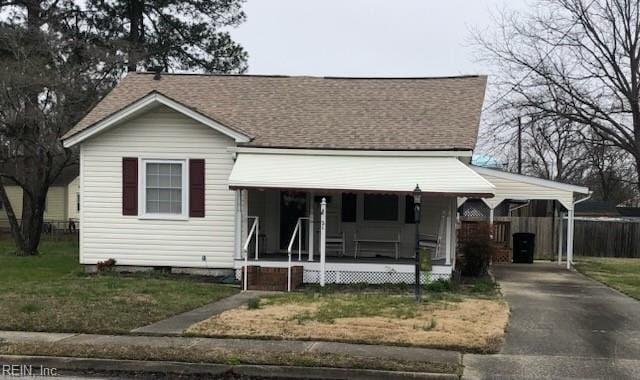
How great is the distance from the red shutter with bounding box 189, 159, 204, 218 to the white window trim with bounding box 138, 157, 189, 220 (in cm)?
10

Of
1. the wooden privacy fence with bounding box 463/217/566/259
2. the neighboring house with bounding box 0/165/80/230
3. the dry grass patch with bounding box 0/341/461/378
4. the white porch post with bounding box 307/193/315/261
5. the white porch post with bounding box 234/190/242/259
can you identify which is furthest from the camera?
the neighboring house with bounding box 0/165/80/230

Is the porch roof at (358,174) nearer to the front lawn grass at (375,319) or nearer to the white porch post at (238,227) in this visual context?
the white porch post at (238,227)

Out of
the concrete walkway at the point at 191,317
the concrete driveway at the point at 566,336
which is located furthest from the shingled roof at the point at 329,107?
the concrete walkway at the point at 191,317

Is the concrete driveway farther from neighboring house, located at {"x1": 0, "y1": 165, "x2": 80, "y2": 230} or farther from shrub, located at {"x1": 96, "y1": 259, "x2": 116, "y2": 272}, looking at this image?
neighboring house, located at {"x1": 0, "y1": 165, "x2": 80, "y2": 230}

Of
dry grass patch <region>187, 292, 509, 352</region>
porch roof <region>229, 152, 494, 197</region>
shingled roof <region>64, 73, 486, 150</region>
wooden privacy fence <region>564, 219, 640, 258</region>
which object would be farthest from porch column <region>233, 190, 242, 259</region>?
wooden privacy fence <region>564, 219, 640, 258</region>

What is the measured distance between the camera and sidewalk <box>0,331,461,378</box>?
7.22 m

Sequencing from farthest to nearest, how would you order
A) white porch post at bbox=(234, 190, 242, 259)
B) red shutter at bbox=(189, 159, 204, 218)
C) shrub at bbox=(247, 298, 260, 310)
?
red shutter at bbox=(189, 159, 204, 218) < white porch post at bbox=(234, 190, 242, 259) < shrub at bbox=(247, 298, 260, 310)

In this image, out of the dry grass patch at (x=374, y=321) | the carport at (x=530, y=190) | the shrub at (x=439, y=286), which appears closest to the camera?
the dry grass patch at (x=374, y=321)

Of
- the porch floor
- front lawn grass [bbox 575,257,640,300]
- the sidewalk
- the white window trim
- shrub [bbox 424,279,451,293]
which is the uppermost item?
the white window trim

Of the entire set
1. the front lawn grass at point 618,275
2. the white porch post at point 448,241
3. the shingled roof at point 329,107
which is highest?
the shingled roof at point 329,107

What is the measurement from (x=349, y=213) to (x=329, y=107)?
3093mm

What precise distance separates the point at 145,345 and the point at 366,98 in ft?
38.3

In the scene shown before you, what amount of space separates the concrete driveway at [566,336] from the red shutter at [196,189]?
23.3 feet

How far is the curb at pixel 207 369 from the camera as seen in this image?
6898 millimetres
